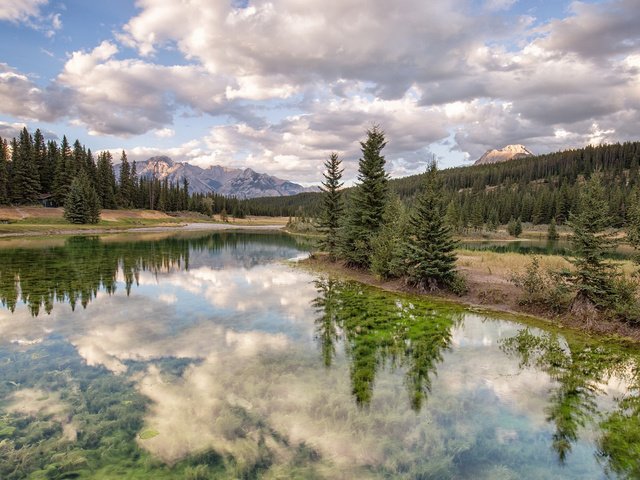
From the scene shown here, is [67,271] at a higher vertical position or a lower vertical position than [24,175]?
lower

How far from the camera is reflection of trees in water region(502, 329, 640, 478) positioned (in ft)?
27.5

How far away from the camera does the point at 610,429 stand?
916 centimetres

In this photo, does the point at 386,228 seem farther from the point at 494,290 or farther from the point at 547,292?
the point at 547,292

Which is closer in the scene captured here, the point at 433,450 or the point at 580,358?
the point at 433,450

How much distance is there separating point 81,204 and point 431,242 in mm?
86410

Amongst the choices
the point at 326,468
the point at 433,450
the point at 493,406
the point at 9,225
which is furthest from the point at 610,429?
the point at 9,225

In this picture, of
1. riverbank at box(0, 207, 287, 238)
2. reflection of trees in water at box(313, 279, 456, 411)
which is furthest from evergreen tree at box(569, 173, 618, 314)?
riverbank at box(0, 207, 287, 238)

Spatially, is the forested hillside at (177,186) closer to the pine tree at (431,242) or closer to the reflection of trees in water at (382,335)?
the pine tree at (431,242)

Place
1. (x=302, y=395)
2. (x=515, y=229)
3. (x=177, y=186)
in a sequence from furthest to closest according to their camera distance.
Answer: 1. (x=177, y=186)
2. (x=515, y=229)
3. (x=302, y=395)

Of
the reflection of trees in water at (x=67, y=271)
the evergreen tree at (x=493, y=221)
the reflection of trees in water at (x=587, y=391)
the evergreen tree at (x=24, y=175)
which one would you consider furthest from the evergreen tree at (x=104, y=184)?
the reflection of trees in water at (x=587, y=391)

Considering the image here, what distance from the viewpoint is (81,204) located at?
84.6m

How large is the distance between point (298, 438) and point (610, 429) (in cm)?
769

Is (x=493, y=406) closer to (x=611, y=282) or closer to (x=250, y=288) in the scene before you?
(x=611, y=282)

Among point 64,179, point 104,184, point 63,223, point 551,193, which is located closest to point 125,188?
point 104,184
